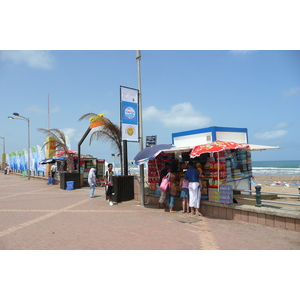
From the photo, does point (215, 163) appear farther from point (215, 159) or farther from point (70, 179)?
point (70, 179)

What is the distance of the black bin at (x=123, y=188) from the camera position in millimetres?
10711

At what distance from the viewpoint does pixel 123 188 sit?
10.9 meters

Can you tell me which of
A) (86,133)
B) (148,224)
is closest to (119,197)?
(148,224)

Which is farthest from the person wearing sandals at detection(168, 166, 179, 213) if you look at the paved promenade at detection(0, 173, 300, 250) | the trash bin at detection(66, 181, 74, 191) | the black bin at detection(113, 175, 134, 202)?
the trash bin at detection(66, 181, 74, 191)

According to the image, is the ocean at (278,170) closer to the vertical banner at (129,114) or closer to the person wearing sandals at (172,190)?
the vertical banner at (129,114)

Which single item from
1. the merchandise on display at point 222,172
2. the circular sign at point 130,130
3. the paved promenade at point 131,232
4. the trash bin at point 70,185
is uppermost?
the circular sign at point 130,130

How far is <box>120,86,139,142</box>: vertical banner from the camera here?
9.89m

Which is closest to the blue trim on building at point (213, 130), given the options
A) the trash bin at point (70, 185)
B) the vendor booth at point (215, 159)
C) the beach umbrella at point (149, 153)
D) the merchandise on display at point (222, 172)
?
the vendor booth at point (215, 159)

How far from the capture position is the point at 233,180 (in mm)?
8344

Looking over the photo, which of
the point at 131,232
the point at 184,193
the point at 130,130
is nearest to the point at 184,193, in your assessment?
the point at 184,193

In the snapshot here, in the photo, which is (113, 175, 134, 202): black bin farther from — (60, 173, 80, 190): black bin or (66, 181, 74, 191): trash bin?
(60, 173, 80, 190): black bin

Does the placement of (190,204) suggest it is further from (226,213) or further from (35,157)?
(35,157)

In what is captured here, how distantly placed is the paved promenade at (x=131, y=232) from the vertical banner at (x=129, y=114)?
315cm

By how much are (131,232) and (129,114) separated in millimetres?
5362
